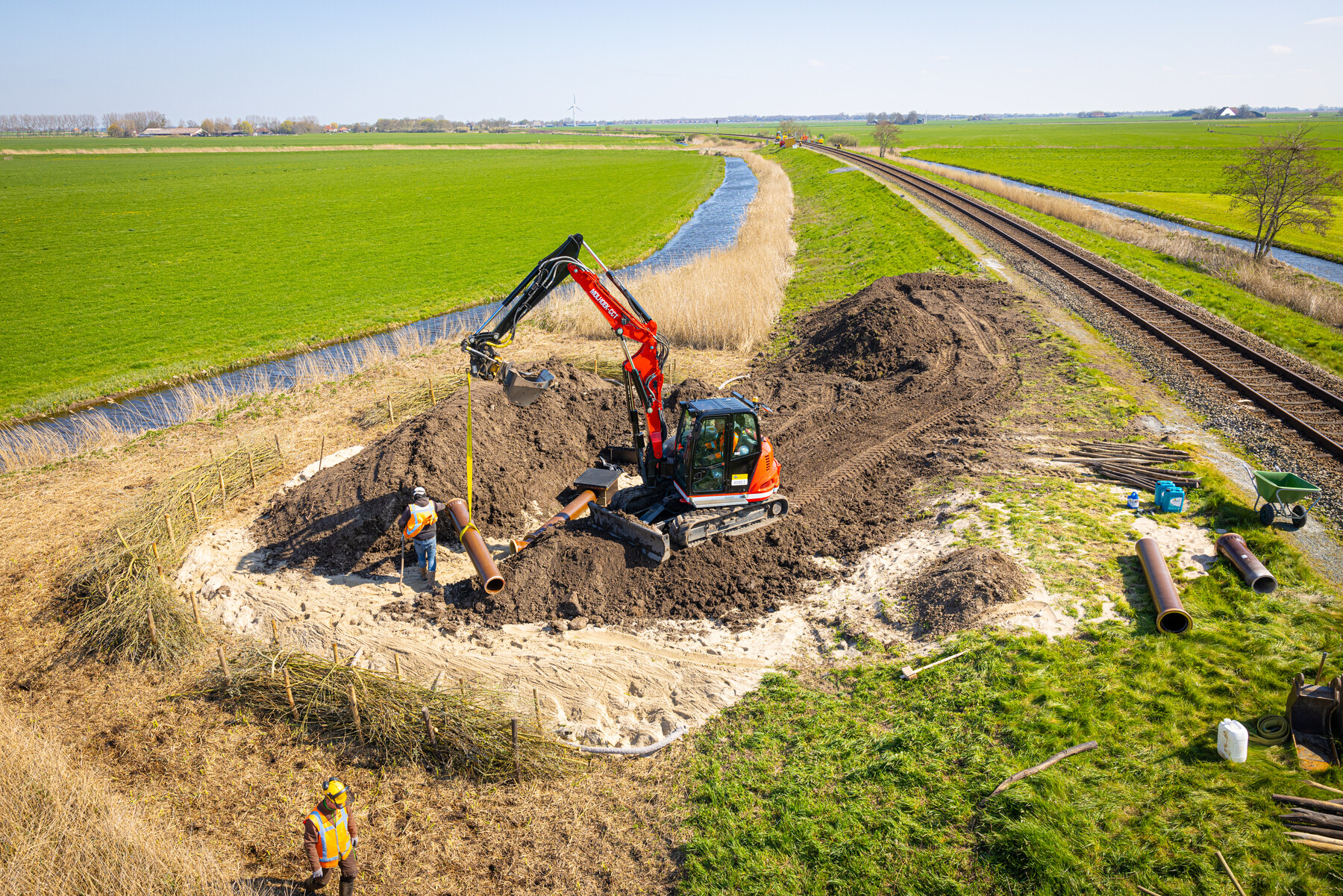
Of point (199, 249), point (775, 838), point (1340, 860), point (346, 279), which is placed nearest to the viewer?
point (1340, 860)

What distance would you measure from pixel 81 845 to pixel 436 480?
8.36 meters

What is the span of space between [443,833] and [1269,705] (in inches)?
409

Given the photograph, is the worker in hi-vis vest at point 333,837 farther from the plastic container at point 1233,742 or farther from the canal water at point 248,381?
the canal water at point 248,381

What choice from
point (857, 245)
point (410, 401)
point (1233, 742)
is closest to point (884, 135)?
point (857, 245)

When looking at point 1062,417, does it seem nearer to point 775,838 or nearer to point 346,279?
point 775,838

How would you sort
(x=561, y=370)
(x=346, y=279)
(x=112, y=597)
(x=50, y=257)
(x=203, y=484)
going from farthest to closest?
(x=50, y=257), (x=346, y=279), (x=561, y=370), (x=203, y=484), (x=112, y=597)

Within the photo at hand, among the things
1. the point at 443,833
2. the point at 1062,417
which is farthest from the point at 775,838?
the point at 1062,417

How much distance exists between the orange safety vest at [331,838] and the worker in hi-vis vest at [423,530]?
233 inches

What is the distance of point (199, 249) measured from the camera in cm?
4656

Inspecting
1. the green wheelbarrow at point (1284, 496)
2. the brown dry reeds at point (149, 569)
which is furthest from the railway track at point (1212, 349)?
the brown dry reeds at point (149, 569)

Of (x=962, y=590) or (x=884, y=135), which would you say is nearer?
(x=962, y=590)

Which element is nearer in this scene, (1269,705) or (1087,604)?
(1269,705)

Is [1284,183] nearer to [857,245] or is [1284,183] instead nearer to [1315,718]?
[857,245]

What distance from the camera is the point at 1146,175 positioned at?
245ft
